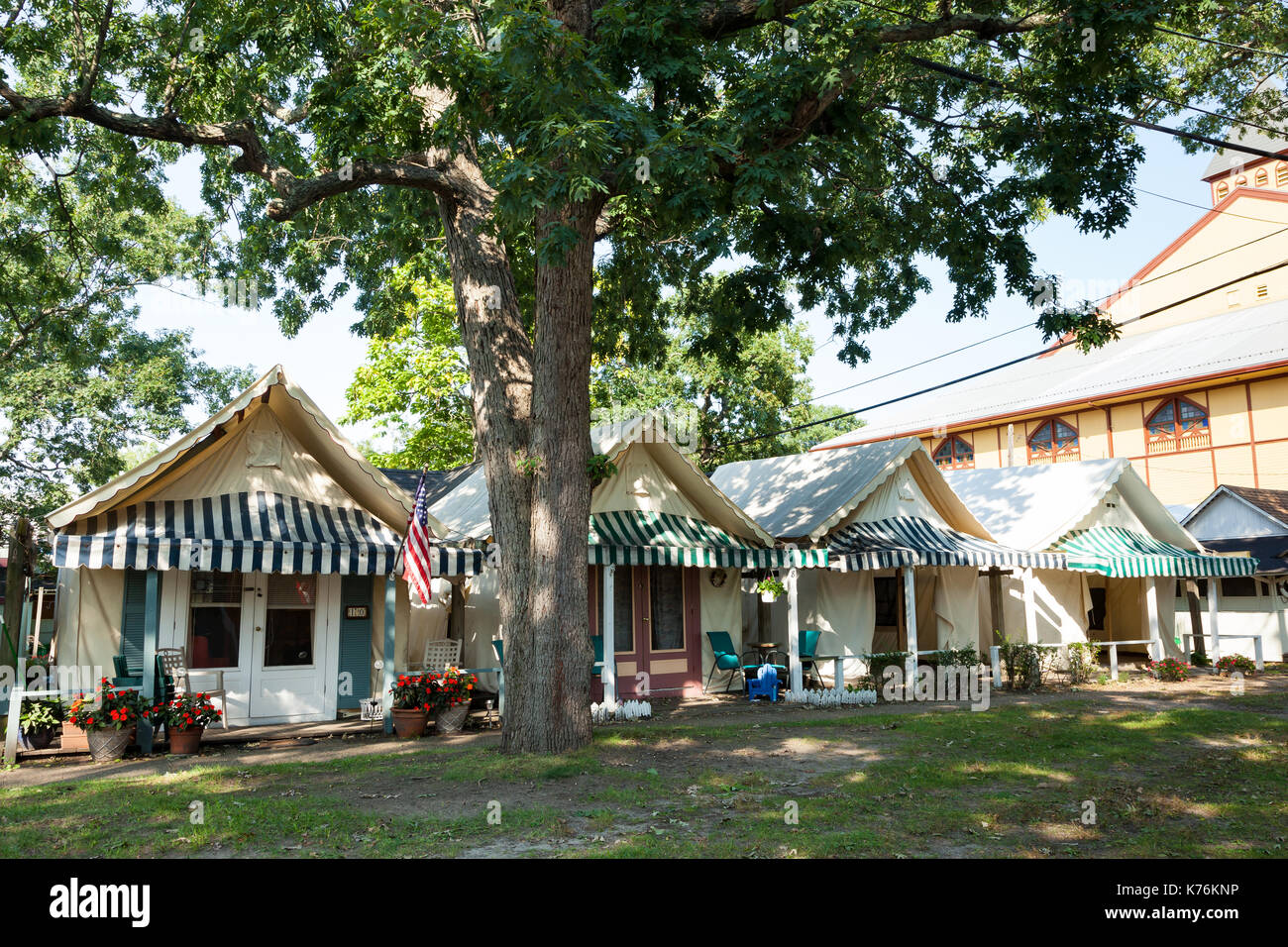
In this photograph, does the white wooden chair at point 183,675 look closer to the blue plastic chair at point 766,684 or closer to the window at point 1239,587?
the blue plastic chair at point 766,684

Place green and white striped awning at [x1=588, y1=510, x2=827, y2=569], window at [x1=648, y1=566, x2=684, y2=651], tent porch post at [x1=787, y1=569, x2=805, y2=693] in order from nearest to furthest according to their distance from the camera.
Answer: green and white striped awning at [x1=588, y1=510, x2=827, y2=569]
tent porch post at [x1=787, y1=569, x2=805, y2=693]
window at [x1=648, y1=566, x2=684, y2=651]

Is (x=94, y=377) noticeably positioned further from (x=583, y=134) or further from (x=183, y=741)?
(x=583, y=134)

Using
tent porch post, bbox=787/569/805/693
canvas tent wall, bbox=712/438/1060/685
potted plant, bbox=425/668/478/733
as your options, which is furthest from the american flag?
canvas tent wall, bbox=712/438/1060/685

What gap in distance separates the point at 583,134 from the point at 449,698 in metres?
7.91

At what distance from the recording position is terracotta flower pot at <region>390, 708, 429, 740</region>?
40.5 feet

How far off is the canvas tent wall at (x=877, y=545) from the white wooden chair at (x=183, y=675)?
32.3 ft

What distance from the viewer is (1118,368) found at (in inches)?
1344

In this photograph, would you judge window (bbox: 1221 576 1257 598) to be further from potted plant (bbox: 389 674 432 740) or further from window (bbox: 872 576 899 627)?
potted plant (bbox: 389 674 432 740)

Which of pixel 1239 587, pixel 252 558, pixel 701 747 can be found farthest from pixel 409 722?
pixel 1239 587

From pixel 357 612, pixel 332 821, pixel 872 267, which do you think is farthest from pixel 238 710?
pixel 872 267

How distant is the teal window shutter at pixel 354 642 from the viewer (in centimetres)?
1393
